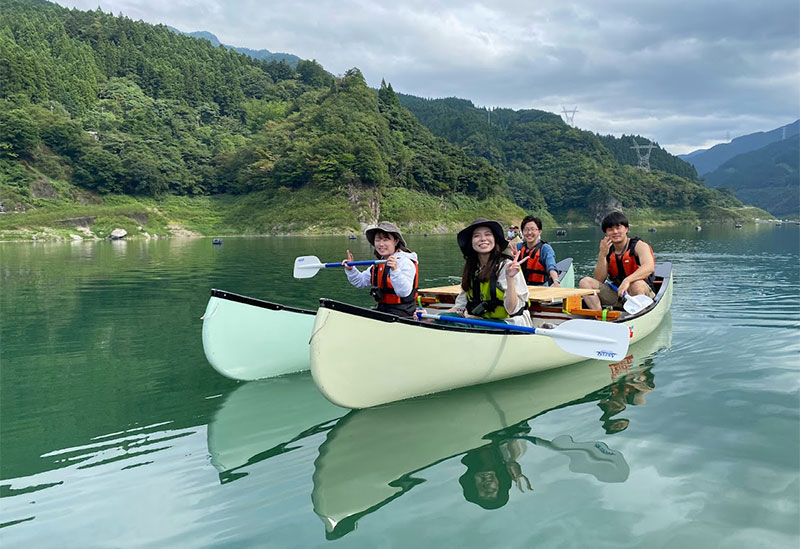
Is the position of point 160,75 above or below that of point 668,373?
above

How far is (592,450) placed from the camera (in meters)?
4.47

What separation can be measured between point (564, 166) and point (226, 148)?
8244 cm

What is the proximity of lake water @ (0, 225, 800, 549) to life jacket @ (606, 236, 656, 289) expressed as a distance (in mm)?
1228

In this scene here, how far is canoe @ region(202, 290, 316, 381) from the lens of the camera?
244 inches

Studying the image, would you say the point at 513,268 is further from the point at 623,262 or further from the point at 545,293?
the point at 623,262

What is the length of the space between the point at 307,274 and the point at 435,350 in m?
3.73

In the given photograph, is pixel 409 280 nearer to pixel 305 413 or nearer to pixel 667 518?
pixel 305 413

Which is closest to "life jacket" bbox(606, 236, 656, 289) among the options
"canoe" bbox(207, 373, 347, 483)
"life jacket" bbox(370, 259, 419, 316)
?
"life jacket" bbox(370, 259, 419, 316)

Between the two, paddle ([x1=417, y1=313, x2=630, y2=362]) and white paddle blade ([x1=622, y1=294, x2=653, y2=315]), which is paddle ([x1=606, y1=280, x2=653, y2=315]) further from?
paddle ([x1=417, y1=313, x2=630, y2=362])

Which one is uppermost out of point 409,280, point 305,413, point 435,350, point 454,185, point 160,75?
point 160,75

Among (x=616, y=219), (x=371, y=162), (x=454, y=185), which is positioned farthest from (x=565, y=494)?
(x=454, y=185)

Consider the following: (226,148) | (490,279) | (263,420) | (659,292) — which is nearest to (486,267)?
(490,279)

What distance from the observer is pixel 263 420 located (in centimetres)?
529

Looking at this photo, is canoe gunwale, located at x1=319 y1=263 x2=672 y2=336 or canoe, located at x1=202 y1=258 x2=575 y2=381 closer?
canoe gunwale, located at x1=319 y1=263 x2=672 y2=336
